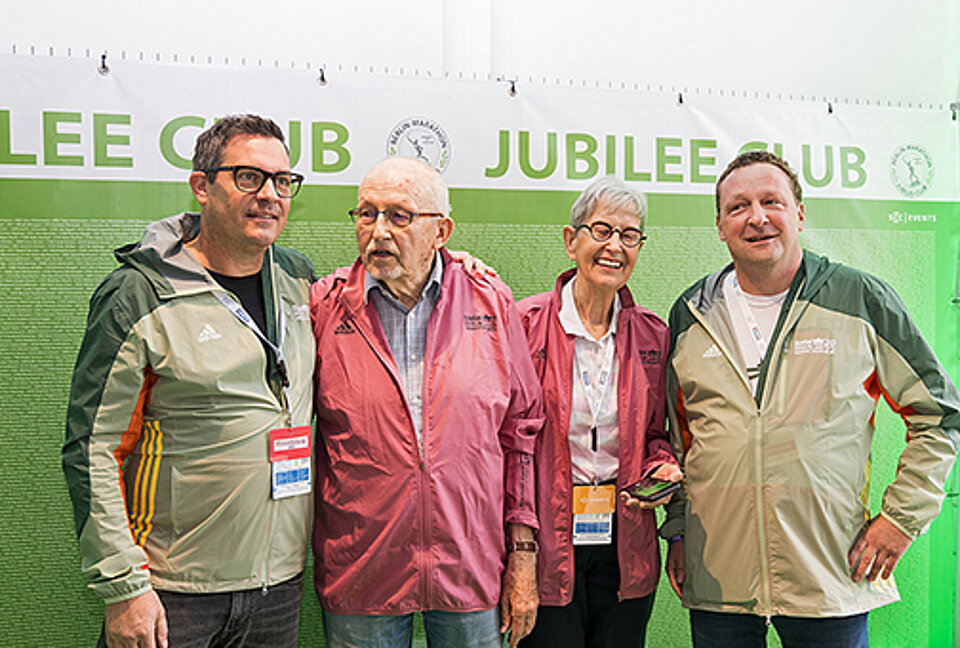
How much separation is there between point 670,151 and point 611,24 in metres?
0.63

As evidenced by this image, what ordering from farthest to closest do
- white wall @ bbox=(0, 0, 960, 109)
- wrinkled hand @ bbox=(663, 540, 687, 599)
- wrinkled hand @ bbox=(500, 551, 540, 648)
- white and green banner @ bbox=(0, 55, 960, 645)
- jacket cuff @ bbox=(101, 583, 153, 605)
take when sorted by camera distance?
1. white wall @ bbox=(0, 0, 960, 109)
2. white and green banner @ bbox=(0, 55, 960, 645)
3. wrinkled hand @ bbox=(663, 540, 687, 599)
4. wrinkled hand @ bbox=(500, 551, 540, 648)
5. jacket cuff @ bbox=(101, 583, 153, 605)

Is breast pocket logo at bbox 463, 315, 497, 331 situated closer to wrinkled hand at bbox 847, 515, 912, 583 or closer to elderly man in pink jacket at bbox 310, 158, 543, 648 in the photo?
Result: elderly man in pink jacket at bbox 310, 158, 543, 648

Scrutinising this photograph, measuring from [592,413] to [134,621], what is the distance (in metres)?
1.33

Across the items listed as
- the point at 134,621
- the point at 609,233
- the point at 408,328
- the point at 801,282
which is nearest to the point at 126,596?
the point at 134,621

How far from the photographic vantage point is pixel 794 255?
223 cm

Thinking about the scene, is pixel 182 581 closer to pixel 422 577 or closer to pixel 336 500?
pixel 336 500

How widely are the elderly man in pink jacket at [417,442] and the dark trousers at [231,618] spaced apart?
12 cm

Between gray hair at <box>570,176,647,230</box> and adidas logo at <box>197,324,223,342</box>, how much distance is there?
3.70 ft

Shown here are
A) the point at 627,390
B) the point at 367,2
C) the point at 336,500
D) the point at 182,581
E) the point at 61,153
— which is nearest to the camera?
the point at 182,581

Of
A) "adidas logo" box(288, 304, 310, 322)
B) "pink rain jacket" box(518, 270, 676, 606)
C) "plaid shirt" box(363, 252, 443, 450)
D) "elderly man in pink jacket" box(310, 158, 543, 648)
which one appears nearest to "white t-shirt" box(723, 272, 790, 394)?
"pink rain jacket" box(518, 270, 676, 606)

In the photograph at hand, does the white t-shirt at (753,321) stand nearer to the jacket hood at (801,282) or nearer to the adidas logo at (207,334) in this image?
the jacket hood at (801,282)

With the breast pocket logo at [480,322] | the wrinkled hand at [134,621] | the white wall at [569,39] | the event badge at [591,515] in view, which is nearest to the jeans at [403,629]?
the event badge at [591,515]

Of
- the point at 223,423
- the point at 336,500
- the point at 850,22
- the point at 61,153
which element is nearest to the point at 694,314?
the point at 336,500

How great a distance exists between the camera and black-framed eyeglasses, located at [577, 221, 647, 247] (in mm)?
2207
